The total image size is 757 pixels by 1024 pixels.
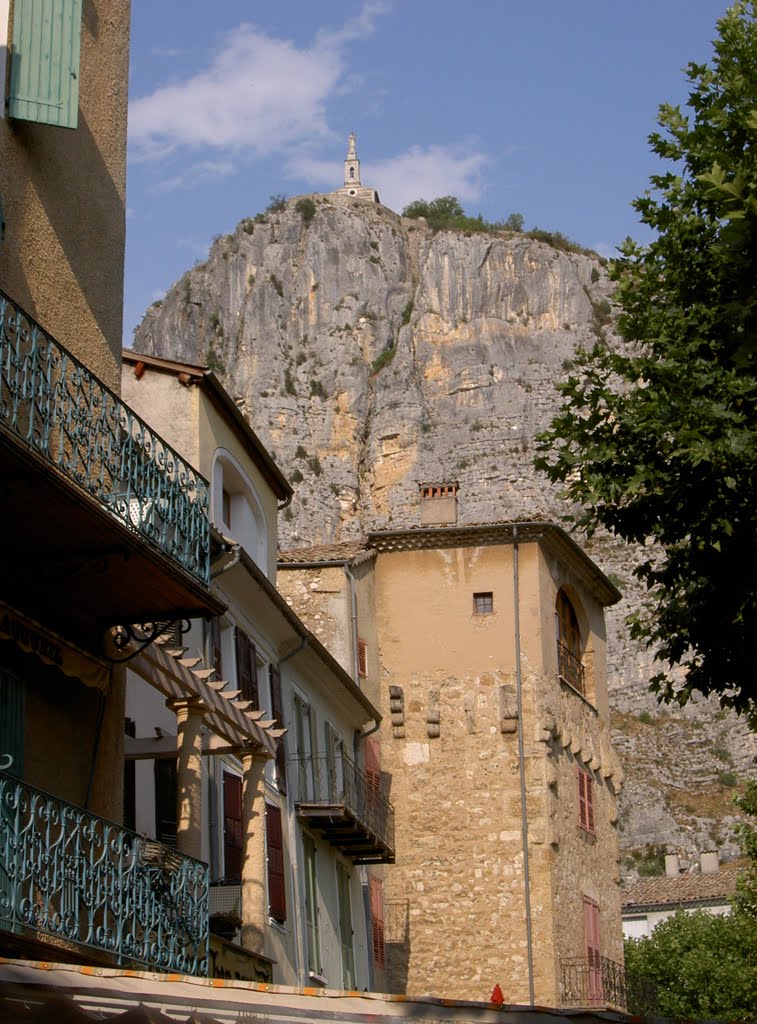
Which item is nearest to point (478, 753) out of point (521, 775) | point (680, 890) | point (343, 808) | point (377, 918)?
point (521, 775)

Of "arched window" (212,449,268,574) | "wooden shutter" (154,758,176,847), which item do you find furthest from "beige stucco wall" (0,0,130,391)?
"arched window" (212,449,268,574)

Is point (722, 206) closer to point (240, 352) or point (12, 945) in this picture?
point (12, 945)

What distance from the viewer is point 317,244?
115 metres

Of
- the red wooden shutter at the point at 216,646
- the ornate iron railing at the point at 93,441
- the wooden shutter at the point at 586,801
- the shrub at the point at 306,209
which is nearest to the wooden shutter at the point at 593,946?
the wooden shutter at the point at 586,801

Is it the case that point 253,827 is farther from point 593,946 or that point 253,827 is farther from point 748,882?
point 748,882

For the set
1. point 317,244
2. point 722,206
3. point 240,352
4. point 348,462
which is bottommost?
point 722,206

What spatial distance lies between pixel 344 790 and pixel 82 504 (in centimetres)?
1741

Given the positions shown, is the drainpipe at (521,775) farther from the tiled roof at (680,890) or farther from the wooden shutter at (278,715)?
the tiled roof at (680,890)

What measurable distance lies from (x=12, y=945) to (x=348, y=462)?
9689 centimetres

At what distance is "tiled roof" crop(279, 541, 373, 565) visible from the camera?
33.3 metres

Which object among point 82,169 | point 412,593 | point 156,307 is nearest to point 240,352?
point 156,307

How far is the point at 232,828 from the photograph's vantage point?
20.5m

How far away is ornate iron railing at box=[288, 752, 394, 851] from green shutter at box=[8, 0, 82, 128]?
14.5 m

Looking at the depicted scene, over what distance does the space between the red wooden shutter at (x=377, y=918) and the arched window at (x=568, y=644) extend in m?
6.45
